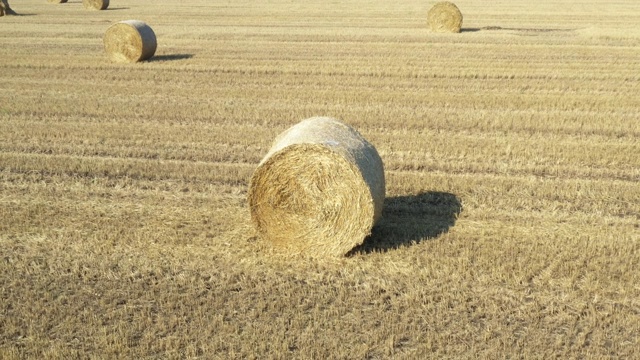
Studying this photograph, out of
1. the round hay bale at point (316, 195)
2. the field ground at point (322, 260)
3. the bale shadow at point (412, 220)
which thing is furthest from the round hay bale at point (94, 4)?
the round hay bale at point (316, 195)

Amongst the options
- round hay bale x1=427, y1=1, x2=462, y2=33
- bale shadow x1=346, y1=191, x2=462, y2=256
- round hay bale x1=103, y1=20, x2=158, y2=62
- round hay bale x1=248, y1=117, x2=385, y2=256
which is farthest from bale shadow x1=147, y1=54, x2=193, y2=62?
round hay bale x1=248, y1=117, x2=385, y2=256

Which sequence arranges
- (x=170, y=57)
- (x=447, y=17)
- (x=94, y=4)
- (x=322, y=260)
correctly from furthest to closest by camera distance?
(x=94, y=4) < (x=447, y=17) < (x=170, y=57) < (x=322, y=260)

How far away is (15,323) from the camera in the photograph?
6.68m

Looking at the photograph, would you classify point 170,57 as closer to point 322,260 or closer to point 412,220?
point 412,220

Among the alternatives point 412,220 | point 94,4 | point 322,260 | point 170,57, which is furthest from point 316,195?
point 94,4

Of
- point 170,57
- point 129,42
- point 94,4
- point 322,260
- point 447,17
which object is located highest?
point 447,17

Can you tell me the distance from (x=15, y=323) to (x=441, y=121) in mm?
8927

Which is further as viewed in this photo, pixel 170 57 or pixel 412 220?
pixel 170 57

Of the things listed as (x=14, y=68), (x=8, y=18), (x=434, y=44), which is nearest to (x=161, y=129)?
(x=14, y=68)

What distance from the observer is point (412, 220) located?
900 cm

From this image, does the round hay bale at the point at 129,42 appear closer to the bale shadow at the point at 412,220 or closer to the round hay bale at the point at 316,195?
the bale shadow at the point at 412,220

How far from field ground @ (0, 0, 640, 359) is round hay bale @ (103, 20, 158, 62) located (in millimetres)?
584

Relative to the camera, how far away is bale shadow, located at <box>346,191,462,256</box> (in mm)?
8305

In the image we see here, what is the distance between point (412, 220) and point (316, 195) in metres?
1.47
